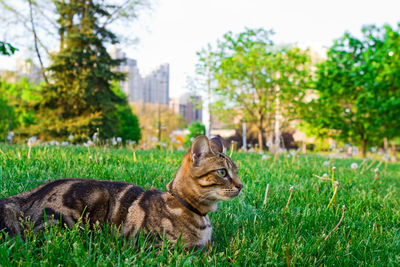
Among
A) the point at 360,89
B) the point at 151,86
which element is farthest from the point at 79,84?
the point at 151,86

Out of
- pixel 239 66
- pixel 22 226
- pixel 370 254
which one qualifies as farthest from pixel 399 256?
pixel 239 66

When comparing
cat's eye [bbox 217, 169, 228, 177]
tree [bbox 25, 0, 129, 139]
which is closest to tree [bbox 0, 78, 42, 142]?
tree [bbox 25, 0, 129, 139]

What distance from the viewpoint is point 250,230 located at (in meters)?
3.12

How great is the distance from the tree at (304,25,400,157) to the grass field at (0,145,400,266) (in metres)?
11.8

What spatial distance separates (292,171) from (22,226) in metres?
5.37

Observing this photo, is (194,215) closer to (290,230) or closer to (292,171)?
(290,230)

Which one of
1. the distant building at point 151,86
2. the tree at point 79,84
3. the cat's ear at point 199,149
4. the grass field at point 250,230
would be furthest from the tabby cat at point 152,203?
the distant building at point 151,86

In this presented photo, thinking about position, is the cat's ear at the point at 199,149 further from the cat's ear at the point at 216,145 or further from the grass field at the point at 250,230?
the grass field at the point at 250,230

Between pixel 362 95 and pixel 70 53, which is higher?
pixel 70 53

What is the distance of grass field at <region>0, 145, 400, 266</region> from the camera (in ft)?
7.16

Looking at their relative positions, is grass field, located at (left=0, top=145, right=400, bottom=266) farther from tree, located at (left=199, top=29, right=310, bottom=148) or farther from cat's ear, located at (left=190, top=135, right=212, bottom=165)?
tree, located at (left=199, top=29, right=310, bottom=148)

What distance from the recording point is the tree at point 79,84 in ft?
69.8

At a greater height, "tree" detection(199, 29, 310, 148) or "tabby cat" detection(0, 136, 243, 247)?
"tree" detection(199, 29, 310, 148)

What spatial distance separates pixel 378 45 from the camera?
56.6 ft
